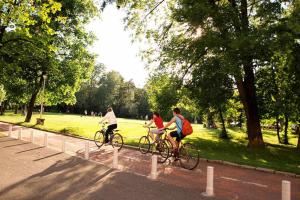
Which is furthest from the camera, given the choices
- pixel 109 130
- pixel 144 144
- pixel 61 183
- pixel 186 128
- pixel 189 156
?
pixel 109 130

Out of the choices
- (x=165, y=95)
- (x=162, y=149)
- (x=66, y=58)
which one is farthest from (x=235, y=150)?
(x=66, y=58)

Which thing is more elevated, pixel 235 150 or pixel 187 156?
pixel 187 156

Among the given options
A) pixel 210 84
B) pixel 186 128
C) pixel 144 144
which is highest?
pixel 210 84

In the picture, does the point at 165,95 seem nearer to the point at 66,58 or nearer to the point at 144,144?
the point at 144,144

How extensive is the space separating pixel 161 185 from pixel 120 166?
113 inches

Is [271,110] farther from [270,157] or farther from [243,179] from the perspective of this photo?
[243,179]

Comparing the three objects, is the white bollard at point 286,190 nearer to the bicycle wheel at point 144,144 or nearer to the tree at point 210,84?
the bicycle wheel at point 144,144

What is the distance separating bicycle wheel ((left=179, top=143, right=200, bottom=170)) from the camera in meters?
11.5

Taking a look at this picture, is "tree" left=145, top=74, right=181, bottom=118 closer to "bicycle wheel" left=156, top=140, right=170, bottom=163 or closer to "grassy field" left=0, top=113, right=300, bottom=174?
"grassy field" left=0, top=113, right=300, bottom=174

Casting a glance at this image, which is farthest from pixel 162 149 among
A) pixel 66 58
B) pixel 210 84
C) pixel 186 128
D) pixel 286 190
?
pixel 66 58

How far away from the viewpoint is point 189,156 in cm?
1177

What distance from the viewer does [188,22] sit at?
18312 mm

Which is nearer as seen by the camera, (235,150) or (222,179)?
(222,179)

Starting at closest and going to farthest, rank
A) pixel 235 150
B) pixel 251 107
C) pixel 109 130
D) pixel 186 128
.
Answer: pixel 186 128, pixel 109 130, pixel 235 150, pixel 251 107
